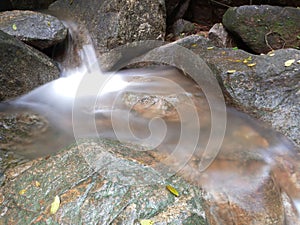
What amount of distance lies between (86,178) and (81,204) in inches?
9.5

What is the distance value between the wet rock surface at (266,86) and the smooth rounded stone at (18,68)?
2814 millimetres

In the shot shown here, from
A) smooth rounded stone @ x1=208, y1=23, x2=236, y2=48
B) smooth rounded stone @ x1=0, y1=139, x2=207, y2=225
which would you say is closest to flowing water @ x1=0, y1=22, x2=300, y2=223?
smooth rounded stone @ x1=0, y1=139, x2=207, y2=225

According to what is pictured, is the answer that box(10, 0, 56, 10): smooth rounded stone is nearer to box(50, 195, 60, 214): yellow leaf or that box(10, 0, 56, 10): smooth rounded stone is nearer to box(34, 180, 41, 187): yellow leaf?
box(34, 180, 41, 187): yellow leaf

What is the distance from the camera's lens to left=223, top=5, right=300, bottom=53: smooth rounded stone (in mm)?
6441

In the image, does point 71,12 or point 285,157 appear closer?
point 285,157

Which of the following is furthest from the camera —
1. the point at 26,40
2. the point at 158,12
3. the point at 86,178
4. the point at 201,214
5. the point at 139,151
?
the point at 158,12

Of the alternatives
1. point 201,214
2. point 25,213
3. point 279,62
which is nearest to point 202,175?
point 201,214

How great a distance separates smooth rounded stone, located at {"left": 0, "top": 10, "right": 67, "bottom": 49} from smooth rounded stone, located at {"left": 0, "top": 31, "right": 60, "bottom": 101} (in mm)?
540

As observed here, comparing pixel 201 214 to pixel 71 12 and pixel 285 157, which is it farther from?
pixel 71 12

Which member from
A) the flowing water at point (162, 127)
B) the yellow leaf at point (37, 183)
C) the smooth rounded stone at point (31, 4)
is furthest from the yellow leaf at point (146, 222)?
the smooth rounded stone at point (31, 4)

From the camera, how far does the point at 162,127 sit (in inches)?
145

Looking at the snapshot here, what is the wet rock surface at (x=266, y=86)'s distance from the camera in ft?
12.5

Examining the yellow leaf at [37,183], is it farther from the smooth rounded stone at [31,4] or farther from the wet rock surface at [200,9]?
the wet rock surface at [200,9]

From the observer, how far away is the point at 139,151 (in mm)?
2951
